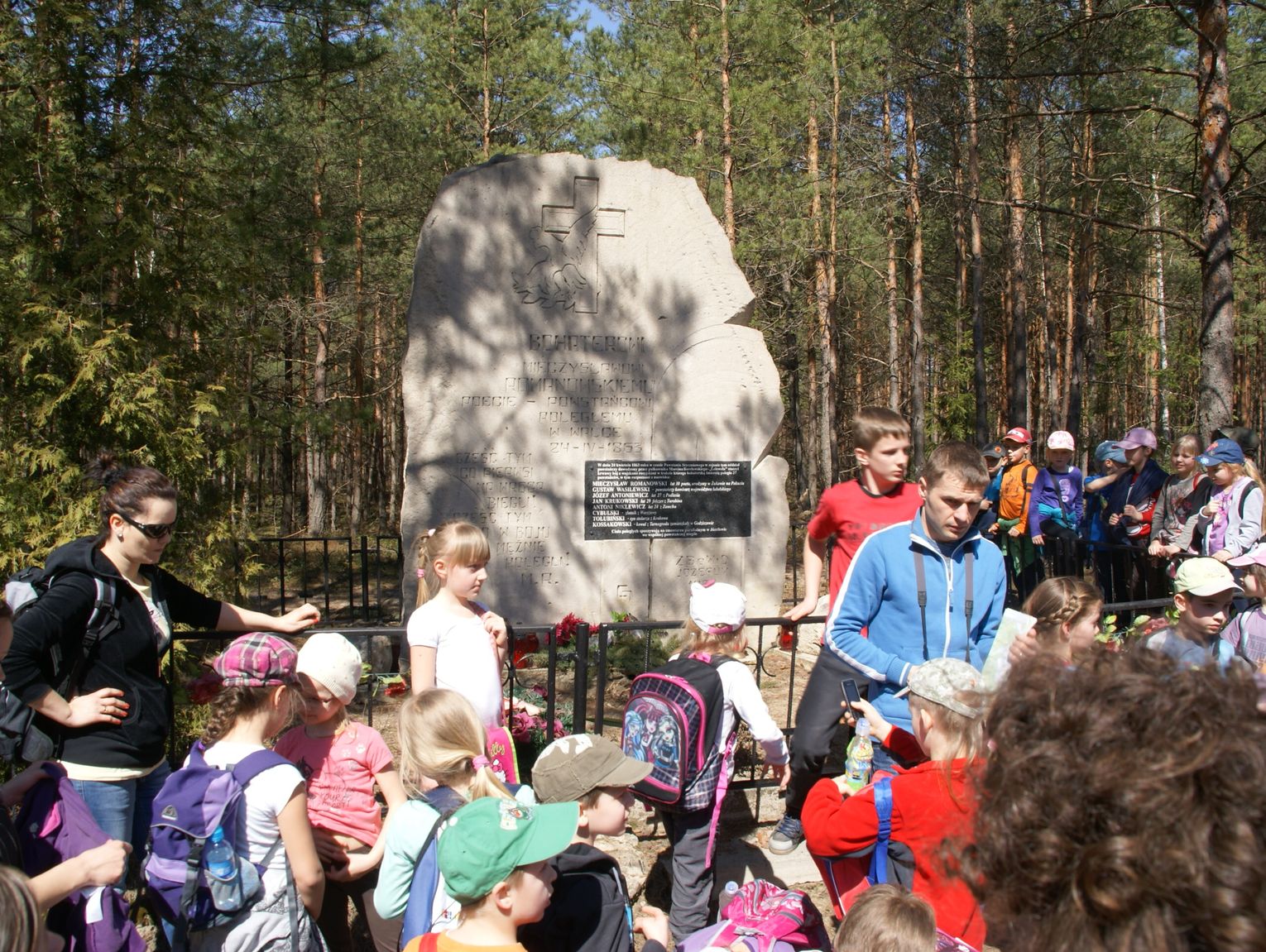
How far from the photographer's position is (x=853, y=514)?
13.2 ft

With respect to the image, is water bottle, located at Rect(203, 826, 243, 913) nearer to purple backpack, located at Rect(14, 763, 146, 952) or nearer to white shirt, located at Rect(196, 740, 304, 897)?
white shirt, located at Rect(196, 740, 304, 897)

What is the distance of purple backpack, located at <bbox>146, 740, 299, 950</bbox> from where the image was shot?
230cm

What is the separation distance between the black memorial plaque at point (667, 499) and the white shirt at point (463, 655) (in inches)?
153

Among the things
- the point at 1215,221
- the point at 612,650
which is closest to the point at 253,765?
the point at 612,650

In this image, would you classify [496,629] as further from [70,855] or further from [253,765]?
[70,855]

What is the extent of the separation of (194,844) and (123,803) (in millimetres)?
785

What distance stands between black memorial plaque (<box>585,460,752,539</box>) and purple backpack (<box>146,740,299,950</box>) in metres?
4.92

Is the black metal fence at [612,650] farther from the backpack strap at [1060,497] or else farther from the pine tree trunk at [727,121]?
the pine tree trunk at [727,121]

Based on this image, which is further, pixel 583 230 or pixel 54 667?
pixel 583 230

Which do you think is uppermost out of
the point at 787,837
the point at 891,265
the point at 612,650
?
the point at 891,265

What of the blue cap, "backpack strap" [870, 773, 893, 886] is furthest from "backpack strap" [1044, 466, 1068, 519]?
"backpack strap" [870, 773, 893, 886]

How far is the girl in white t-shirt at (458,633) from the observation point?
3.27 metres

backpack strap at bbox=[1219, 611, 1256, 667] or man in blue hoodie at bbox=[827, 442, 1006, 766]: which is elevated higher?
man in blue hoodie at bbox=[827, 442, 1006, 766]

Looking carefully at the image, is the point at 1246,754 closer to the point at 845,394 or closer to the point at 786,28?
the point at 786,28
